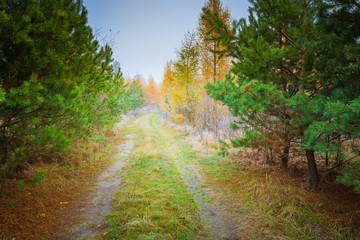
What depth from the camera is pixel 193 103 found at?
14867mm

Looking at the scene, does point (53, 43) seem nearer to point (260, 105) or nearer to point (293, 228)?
point (260, 105)

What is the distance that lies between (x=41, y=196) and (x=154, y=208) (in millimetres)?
2527

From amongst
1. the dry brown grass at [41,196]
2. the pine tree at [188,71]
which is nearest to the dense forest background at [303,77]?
the dry brown grass at [41,196]

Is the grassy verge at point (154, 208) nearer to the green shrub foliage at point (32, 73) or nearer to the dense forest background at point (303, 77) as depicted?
the green shrub foliage at point (32, 73)

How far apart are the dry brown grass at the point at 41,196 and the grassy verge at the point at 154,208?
1.09m

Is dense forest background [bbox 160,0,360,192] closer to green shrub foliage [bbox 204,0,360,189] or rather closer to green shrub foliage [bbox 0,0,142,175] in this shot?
green shrub foliage [bbox 204,0,360,189]

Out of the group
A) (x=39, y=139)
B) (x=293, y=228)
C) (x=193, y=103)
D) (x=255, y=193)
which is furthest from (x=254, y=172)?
(x=193, y=103)

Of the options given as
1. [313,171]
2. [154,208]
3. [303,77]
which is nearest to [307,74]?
[303,77]

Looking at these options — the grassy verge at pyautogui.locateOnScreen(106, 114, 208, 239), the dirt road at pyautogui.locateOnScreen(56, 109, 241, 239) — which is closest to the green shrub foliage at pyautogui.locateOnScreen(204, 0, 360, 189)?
the dirt road at pyautogui.locateOnScreen(56, 109, 241, 239)

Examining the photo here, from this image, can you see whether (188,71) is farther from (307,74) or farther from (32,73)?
(32,73)

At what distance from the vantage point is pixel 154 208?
4.03 m

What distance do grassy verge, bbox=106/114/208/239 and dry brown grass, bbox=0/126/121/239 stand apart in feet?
3.57

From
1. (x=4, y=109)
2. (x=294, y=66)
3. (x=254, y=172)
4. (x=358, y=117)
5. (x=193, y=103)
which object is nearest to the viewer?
(x=358, y=117)

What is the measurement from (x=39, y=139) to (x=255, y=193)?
15.1ft
